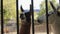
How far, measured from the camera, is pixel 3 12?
0.64m

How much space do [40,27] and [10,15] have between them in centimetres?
22

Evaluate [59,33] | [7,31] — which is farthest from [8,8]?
[59,33]

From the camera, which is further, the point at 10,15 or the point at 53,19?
the point at 53,19

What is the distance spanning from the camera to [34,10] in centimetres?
65

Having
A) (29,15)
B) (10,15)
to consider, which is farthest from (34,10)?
(10,15)

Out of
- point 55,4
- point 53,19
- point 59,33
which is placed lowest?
point 59,33

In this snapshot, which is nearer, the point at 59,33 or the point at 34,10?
the point at 34,10

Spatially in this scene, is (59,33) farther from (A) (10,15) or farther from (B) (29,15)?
(A) (10,15)

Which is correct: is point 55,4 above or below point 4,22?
above

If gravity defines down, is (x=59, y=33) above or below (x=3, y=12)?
below

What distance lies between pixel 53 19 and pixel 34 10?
0.20 metres

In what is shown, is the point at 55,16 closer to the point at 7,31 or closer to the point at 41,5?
the point at 41,5

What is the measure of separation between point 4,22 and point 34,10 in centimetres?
20

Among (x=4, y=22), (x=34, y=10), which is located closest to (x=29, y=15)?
(x=34, y=10)
